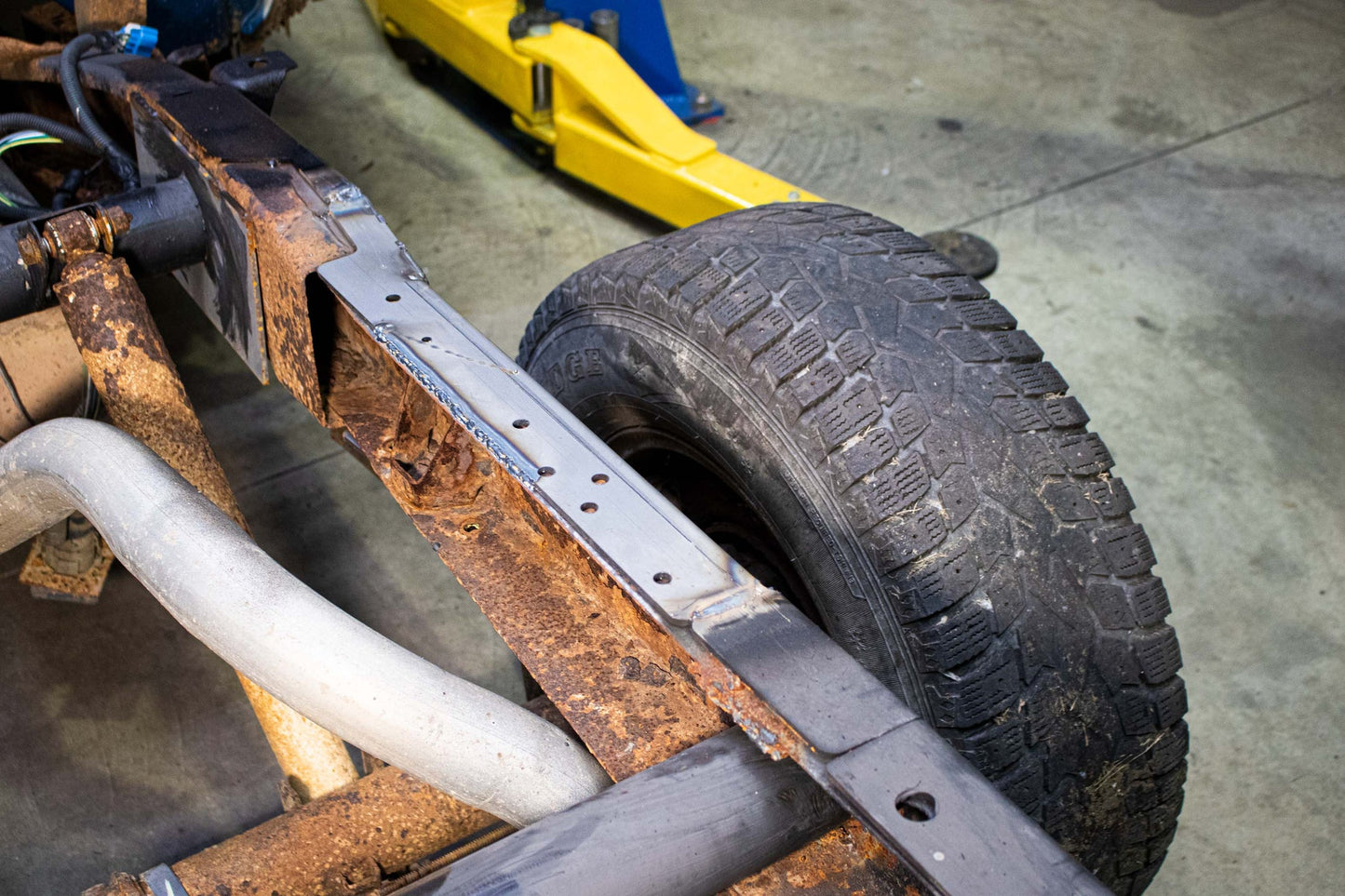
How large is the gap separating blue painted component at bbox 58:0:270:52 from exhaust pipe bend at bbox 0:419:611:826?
52.5 inches

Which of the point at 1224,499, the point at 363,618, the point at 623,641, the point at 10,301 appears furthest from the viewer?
the point at 1224,499

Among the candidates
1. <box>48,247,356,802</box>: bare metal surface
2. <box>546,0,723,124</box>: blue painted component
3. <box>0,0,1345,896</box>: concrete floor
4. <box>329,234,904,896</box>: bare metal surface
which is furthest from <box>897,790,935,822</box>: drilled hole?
<box>546,0,723,124</box>: blue painted component

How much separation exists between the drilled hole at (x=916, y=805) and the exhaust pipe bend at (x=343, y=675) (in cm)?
29

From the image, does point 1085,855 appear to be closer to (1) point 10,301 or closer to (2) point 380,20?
(1) point 10,301

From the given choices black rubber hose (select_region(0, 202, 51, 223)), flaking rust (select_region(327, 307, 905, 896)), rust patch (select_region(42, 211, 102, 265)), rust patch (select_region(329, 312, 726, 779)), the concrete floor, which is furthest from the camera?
the concrete floor

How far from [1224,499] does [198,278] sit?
80.1 inches

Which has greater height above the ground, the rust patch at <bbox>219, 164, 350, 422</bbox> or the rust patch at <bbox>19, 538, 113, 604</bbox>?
the rust patch at <bbox>219, 164, 350, 422</bbox>

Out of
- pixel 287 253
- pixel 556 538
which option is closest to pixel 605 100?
pixel 287 253

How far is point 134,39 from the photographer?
1742 millimetres

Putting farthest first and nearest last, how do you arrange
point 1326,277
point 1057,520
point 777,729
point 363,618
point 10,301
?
point 1326,277
point 363,618
point 10,301
point 1057,520
point 777,729

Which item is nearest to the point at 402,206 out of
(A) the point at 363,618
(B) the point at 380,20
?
(B) the point at 380,20

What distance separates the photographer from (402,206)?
303 centimetres

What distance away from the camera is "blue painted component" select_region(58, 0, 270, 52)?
6.57ft

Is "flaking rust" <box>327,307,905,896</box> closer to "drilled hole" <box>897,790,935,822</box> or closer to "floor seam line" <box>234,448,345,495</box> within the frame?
"drilled hole" <box>897,790,935,822</box>
